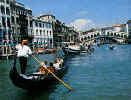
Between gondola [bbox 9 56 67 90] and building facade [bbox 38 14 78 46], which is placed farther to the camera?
building facade [bbox 38 14 78 46]

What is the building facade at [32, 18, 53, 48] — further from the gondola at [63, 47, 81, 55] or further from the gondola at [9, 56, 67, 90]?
the gondola at [9, 56, 67, 90]

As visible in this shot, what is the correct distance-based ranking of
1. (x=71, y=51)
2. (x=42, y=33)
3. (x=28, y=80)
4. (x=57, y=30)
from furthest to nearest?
1. (x=57, y=30)
2. (x=42, y=33)
3. (x=71, y=51)
4. (x=28, y=80)

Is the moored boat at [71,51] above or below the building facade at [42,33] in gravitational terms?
below

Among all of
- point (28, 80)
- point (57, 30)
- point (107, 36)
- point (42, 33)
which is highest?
point (57, 30)

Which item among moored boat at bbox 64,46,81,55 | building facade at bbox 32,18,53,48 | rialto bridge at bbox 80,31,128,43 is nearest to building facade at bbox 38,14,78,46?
building facade at bbox 32,18,53,48

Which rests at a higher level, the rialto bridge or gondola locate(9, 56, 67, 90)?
the rialto bridge

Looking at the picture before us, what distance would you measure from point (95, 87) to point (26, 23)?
2703 centimetres

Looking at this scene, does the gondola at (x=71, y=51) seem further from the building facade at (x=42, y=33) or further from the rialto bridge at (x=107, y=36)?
the rialto bridge at (x=107, y=36)

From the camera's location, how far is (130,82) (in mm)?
8625

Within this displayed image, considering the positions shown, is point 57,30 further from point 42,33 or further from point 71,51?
point 71,51

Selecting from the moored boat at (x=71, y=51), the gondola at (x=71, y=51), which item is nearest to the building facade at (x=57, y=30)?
the moored boat at (x=71, y=51)

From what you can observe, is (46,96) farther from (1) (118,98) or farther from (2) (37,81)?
(1) (118,98)

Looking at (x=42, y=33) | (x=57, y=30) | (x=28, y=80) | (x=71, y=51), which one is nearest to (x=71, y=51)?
(x=71, y=51)

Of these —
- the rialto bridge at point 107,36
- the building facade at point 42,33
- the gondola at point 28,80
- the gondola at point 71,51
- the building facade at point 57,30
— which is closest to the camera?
the gondola at point 28,80
